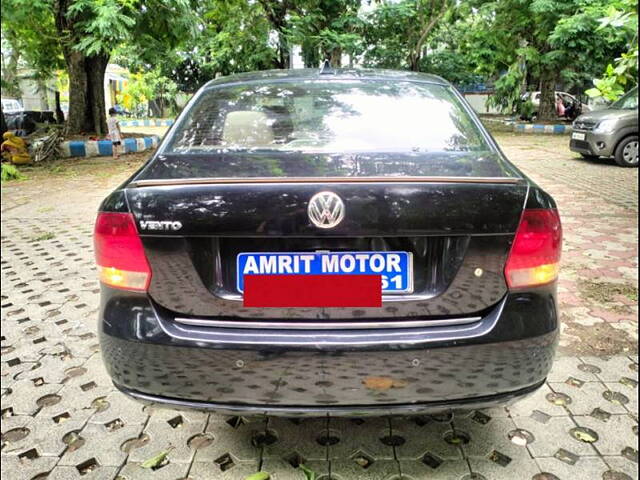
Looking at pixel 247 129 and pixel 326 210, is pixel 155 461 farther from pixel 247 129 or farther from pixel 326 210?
pixel 247 129

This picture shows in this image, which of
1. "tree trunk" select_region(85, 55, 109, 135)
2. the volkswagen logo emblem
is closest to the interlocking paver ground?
the volkswagen logo emblem

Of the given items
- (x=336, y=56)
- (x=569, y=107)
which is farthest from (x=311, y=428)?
(x=569, y=107)

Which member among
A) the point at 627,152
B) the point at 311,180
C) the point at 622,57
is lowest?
the point at 627,152

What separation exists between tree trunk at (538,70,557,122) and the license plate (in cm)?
1951

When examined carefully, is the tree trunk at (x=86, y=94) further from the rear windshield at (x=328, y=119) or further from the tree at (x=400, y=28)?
the rear windshield at (x=328, y=119)

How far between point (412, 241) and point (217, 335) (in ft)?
2.20

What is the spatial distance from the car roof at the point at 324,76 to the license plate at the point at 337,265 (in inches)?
50.9

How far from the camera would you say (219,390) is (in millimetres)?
1701

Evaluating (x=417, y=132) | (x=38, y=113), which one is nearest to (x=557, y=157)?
(x=417, y=132)

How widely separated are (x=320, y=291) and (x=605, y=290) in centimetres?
311

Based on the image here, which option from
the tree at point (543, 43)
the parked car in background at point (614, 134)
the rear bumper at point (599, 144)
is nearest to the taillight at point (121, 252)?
the parked car in background at point (614, 134)

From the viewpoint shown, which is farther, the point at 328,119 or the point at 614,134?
the point at 614,134

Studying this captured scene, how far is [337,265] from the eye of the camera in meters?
1.66

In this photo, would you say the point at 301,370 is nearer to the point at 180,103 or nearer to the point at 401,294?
the point at 401,294
